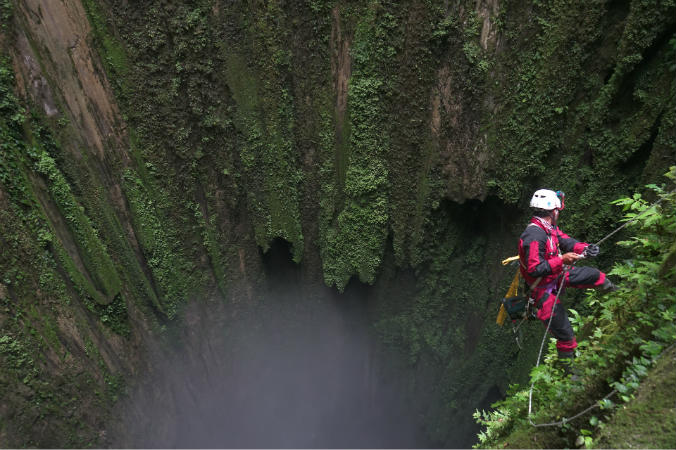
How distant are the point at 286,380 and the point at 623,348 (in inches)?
374

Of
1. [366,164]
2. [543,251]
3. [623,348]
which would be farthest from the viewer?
[366,164]

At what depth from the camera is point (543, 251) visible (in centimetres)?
345

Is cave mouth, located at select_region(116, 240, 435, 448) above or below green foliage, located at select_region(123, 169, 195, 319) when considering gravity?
below

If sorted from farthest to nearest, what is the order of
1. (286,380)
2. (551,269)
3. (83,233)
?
1. (286,380)
2. (83,233)
3. (551,269)

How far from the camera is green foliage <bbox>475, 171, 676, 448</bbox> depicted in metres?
1.84

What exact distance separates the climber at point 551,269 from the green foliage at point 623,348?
1.99 feet

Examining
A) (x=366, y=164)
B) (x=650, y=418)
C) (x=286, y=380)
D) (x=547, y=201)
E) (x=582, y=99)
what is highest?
(x=582, y=99)

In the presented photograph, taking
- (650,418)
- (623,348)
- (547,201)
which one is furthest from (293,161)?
(650,418)

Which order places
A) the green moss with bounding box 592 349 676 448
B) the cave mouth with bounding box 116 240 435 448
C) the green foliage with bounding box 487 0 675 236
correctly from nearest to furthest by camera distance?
the green moss with bounding box 592 349 676 448 < the green foliage with bounding box 487 0 675 236 < the cave mouth with bounding box 116 240 435 448

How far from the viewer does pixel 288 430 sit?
998cm

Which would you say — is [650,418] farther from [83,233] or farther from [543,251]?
[83,233]

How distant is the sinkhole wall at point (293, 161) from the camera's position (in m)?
5.22

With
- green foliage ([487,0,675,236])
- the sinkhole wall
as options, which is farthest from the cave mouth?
green foliage ([487,0,675,236])

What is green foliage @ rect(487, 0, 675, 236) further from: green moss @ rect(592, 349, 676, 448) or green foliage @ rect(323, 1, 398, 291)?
green moss @ rect(592, 349, 676, 448)
